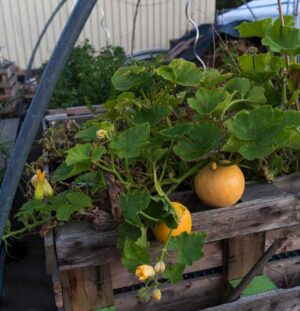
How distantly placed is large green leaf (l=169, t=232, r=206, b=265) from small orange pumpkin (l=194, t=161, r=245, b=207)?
5.3 inches

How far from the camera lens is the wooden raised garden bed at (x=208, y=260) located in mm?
971

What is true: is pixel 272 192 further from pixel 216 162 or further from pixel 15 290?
pixel 15 290

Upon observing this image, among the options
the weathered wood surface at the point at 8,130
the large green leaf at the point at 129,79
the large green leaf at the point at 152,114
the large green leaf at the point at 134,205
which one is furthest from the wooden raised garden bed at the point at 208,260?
the weathered wood surface at the point at 8,130

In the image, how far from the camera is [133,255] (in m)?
0.89

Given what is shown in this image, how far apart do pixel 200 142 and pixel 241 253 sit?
0.38m

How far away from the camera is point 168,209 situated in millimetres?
885

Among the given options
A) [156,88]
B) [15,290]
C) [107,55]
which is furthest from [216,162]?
[107,55]

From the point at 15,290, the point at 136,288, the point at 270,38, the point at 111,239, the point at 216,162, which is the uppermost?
the point at 270,38

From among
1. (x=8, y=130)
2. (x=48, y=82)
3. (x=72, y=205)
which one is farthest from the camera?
(x=8, y=130)

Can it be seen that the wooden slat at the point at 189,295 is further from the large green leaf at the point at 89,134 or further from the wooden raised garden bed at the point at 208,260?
the large green leaf at the point at 89,134

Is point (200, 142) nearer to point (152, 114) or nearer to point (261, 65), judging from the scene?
point (152, 114)

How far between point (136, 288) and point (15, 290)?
1.32 metres

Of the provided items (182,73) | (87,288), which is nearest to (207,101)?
(182,73)

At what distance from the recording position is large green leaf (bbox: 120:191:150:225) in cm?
87
